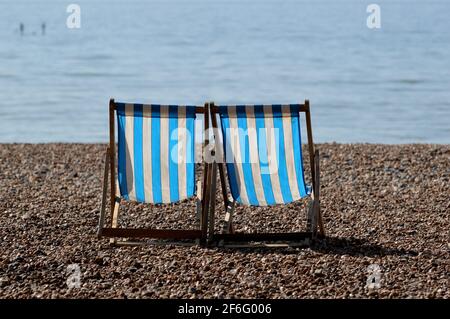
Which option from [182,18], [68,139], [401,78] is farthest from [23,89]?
[182,18]

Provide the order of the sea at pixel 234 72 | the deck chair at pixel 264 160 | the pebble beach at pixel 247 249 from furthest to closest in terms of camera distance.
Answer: the sea at pixel 234 72, the deck chair at pixel 264 160, the pebble beach at pixel 247 249

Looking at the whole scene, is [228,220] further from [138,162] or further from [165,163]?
[138,162]

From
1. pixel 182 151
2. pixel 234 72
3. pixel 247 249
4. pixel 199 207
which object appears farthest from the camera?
pixel 234 72

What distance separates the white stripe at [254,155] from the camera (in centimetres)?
528

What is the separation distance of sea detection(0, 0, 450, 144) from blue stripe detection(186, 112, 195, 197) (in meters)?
5.58

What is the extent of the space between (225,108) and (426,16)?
105 ft

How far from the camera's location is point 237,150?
535cm

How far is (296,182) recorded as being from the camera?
5.37 metres

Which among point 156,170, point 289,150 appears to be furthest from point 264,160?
point 156,170

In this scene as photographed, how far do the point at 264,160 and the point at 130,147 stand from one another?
0.70 meters

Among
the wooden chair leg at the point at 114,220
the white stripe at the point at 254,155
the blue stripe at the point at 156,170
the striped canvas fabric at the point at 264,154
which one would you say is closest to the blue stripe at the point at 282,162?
the striped canvas fabric at the point at 264,154

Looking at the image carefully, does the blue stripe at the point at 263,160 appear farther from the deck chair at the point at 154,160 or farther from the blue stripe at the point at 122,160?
the blue stripe at the point at 122,160

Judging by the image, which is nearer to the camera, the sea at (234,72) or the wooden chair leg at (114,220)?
the wooden chair leg at (114,220)

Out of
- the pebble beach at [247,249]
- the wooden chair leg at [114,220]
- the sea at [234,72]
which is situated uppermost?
the wooden chair leg at [114,220]
